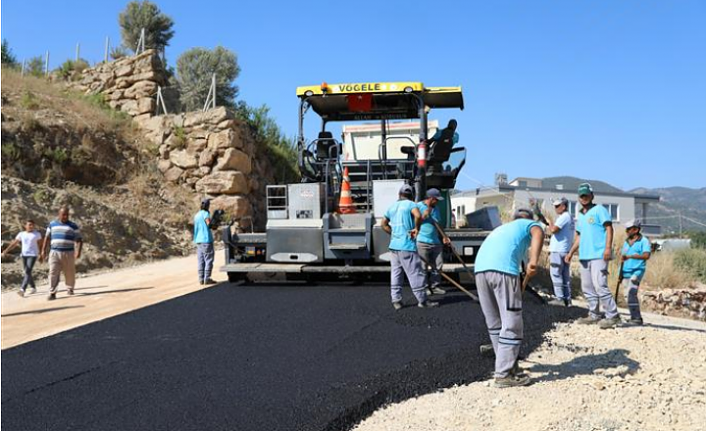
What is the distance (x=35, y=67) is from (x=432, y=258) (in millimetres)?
22355

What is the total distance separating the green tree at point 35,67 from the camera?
23.7 meters

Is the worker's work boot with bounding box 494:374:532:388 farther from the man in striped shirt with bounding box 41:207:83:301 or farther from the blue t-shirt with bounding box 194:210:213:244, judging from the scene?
the man in striped shirt with bounding box 41:207:83:301

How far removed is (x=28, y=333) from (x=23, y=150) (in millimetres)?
10127

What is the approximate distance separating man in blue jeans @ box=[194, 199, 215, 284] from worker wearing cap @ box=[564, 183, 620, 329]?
18.2ft

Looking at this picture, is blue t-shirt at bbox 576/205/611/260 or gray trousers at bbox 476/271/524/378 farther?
blue t-shirt at bbox 576/205/611/260

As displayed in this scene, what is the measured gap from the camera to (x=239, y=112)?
21.0 m

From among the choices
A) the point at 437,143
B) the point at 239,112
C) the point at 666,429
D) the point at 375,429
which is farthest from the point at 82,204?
the point at 666,429

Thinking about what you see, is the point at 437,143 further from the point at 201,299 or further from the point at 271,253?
the point at 201,299

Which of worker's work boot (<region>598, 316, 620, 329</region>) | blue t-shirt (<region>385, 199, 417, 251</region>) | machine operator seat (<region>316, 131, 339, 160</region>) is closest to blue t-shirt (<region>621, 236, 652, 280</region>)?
worker's work boot (<region>598, 316, 620, 329</region>)

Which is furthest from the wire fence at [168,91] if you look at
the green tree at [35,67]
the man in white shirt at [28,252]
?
the man in white shirt at [28,252]

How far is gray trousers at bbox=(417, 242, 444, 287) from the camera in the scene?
295 inches

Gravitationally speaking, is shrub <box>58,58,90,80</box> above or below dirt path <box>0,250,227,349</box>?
above

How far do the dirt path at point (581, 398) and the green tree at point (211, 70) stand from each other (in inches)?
825

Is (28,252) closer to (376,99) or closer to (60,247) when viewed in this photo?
(60,247)
